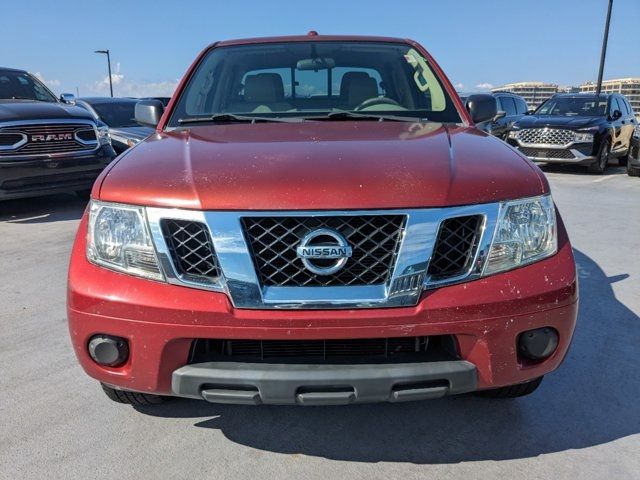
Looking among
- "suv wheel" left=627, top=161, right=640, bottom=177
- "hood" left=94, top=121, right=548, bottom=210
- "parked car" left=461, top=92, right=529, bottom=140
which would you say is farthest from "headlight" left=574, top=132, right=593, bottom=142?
"hood" left=94, top=121, right=548, bottom=210

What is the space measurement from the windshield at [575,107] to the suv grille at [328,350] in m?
11.6

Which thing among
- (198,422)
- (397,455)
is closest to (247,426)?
(198,422)

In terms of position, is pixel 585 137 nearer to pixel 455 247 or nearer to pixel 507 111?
pixel 507 111

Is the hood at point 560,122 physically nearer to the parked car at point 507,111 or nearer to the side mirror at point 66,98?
the parked car at point 507,111

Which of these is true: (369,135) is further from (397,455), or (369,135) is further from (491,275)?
(397,455)

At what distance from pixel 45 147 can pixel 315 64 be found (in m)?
4.55

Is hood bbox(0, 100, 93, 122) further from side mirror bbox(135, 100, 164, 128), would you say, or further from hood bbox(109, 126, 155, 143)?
side mirror bbox(135, 100, 164, 128)

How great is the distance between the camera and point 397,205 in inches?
72.2

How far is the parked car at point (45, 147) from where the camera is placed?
247 inches

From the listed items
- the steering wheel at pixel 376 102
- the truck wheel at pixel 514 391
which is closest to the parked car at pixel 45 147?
the steering wheel at pixel 376 102

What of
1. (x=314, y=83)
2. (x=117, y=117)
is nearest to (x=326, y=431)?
(x=314, y=83)

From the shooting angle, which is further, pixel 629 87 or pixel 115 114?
pixel 629 87

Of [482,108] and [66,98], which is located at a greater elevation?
[482,108]

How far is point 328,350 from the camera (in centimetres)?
196
